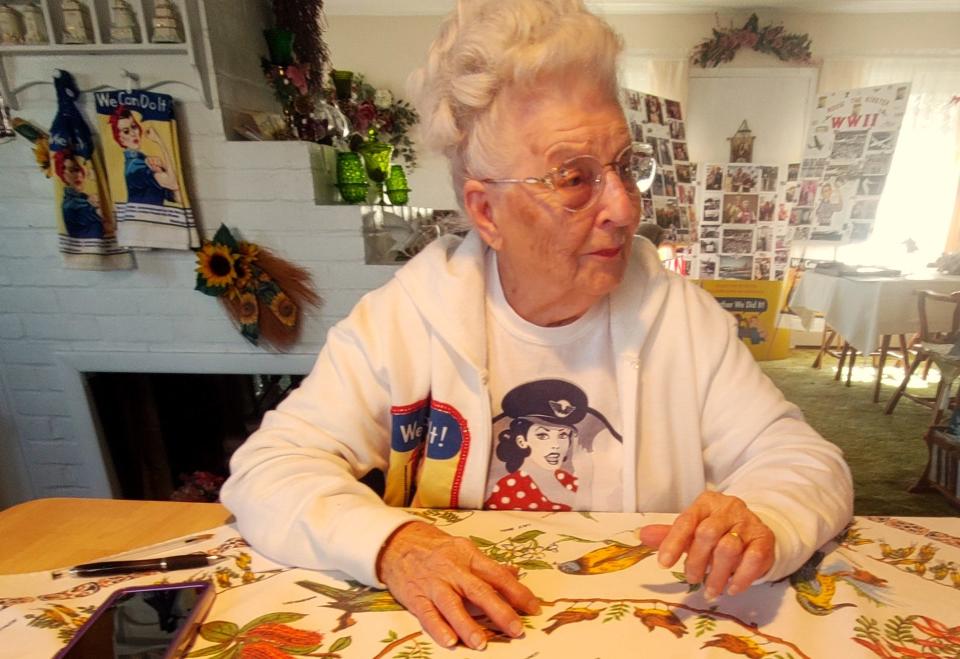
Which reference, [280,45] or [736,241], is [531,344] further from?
[736,241]

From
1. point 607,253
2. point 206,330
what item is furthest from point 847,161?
point 206,330

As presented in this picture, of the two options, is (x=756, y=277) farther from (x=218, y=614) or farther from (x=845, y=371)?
(x=218, y=614)

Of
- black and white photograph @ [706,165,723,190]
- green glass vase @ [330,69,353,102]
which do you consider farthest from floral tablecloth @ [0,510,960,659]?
black and white photograph @ [706,165,723,190]

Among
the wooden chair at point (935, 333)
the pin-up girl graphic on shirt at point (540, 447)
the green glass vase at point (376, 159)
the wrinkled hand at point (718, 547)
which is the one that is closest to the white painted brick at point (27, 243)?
the green glass vase at point (376, 159)

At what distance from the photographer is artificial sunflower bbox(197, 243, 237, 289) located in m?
1.77

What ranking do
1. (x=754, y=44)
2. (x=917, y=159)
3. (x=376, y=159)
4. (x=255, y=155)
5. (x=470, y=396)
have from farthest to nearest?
(x=917, y=159), (x=754, y=44), (x=376, y=159), (x=255, y=155), (x=470, y=396)

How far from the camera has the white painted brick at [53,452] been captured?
77.9 inches

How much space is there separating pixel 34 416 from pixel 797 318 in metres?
5.14

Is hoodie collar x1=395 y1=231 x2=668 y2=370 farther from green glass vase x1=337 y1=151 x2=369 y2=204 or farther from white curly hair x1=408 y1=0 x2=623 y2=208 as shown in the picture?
green glass vase x1=337 y1=151 x2=369 y2=204

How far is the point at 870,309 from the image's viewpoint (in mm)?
3143

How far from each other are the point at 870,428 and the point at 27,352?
4119 millimetres

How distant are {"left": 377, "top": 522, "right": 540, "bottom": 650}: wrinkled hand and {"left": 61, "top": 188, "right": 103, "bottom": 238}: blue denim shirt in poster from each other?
67.8 inches

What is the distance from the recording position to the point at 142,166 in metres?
1.69

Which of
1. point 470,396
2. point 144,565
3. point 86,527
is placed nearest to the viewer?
point 144,565
